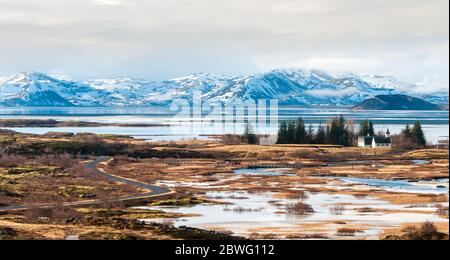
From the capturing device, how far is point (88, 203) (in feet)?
261

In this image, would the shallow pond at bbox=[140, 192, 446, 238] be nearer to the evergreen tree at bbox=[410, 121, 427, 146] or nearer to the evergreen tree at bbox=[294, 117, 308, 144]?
the evergreen tree at bbox=[410, 121, 427, 146]

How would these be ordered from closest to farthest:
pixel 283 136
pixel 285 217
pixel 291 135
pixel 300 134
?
pixel 285 217, pixel 300 134, pixel 291 135, pixel 283 136

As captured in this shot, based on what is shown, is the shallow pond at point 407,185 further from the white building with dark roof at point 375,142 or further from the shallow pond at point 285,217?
the white building with dark roof at point 375,142

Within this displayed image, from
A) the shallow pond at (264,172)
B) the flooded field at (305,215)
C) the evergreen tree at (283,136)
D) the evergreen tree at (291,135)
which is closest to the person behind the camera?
the flooded field at (305,215)

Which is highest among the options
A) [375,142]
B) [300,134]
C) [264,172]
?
[300,134]

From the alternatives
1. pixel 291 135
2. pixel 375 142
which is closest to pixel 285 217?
pixel 375 142

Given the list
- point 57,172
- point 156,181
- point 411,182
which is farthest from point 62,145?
point 411,182

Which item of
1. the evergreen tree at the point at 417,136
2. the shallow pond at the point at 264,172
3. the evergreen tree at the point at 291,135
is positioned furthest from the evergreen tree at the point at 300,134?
the shallow pond at the point at 264,172

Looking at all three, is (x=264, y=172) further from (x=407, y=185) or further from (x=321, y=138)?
(x=321, y=138)

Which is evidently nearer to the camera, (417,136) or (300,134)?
(417,136)

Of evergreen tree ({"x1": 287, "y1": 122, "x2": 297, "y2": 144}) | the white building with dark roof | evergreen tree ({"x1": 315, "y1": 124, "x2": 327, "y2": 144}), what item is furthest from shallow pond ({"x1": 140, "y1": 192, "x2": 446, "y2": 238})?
evergreen tree ({"x1": 315, "y1": 124, "x2": 327, "y2": 144})
